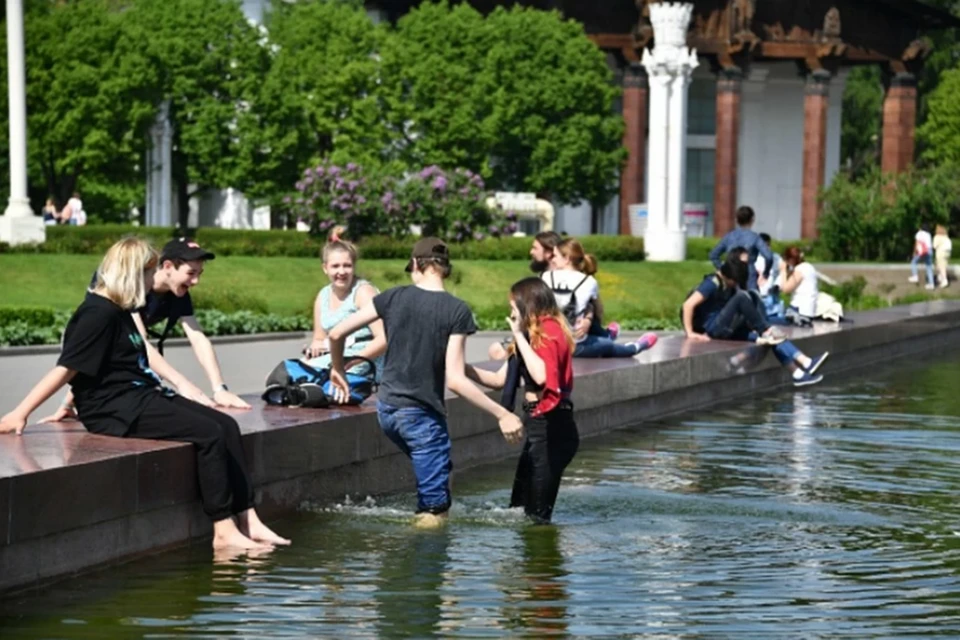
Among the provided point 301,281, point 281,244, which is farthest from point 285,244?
point 301,281

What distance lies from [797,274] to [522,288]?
14.0 m

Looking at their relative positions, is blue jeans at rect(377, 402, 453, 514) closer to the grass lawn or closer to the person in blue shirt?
the person in blue shirt

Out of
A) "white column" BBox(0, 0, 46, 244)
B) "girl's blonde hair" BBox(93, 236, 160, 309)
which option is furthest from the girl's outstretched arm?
"white column" BBox(0, 0, 46, 244)

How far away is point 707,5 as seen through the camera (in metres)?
60.8

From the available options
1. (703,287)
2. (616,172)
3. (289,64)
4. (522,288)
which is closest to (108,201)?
(289,64)

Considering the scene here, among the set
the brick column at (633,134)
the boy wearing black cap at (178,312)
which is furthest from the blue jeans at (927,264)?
the boy wearing black cap at (178,312)

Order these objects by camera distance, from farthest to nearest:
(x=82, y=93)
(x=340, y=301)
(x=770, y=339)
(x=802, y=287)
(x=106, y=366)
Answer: (x=82, y=93) → (x=802, y=287) → (x=770, y=339) → (x=340, y=301) → (x=106, y=366)

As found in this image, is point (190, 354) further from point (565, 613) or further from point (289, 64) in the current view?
point (289, 64)

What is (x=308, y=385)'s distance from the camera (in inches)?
432

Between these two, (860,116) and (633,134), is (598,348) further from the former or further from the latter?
(860,116)

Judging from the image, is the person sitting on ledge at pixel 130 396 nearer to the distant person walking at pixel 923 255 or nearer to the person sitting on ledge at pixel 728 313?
the person sitting on ledge at pixel 728 313

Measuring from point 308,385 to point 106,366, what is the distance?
1.93 meters

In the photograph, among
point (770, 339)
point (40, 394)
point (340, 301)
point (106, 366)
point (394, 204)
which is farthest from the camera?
point (394, 204)

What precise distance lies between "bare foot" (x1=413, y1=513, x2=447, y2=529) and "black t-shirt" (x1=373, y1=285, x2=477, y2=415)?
65cm
